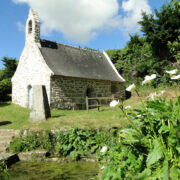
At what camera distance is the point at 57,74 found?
13797 millimetres

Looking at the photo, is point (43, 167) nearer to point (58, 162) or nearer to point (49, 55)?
point (58, 162)

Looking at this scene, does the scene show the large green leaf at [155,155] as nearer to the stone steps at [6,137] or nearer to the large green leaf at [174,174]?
the large green leaf at [174,174]

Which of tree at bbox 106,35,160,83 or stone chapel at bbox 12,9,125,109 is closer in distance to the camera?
stone chapel at bbox 12,9,125,109

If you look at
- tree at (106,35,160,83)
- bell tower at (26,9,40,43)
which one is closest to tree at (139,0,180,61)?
tree at (106,35,160,83)

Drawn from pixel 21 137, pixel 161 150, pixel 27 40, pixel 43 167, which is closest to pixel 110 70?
pixel 27 40

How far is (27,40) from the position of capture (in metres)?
16.3

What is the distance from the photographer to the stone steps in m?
7.32

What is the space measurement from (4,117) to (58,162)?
22.6ft

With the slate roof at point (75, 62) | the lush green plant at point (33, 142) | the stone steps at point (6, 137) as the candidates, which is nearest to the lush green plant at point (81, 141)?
the lush green plant at point (33, 142)

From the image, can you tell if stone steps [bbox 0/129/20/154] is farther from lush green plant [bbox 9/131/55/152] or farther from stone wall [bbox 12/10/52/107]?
stone wall [bbox 12/10/52/107]

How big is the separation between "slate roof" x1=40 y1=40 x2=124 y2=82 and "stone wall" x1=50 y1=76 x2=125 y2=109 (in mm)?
531

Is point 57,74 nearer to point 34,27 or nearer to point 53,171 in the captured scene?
point 34,27

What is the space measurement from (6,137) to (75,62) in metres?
10.2

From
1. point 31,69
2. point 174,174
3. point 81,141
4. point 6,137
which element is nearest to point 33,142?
point 6,137
